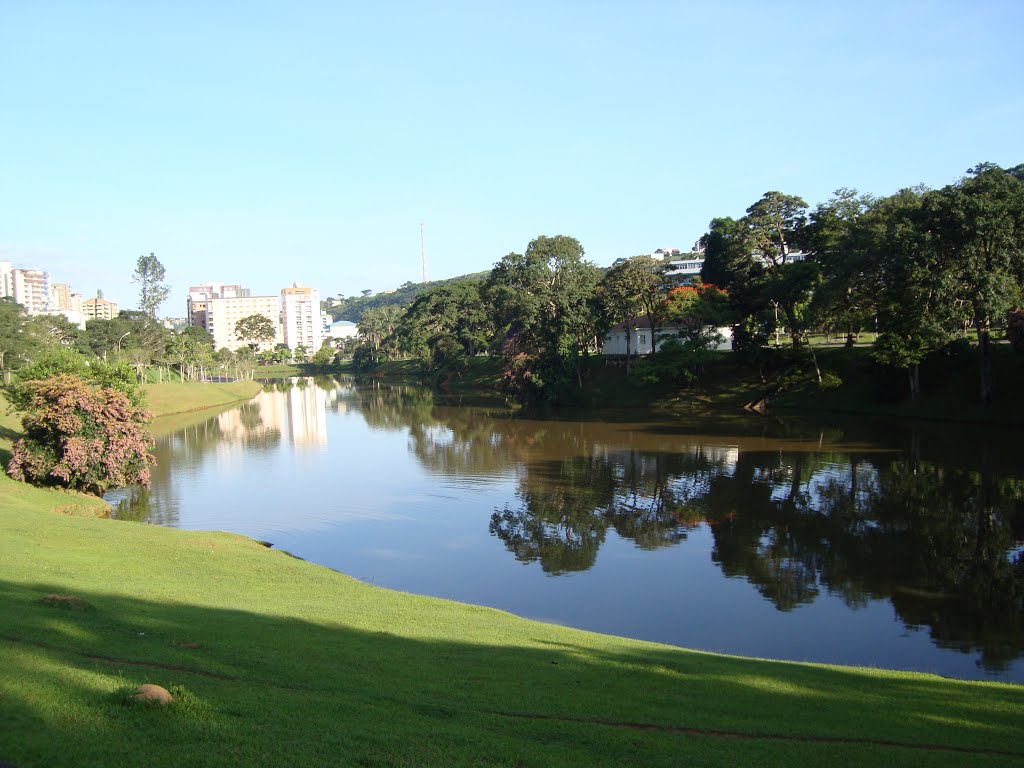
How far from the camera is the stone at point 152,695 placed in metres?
8.79

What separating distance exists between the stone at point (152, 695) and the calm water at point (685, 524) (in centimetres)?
1248

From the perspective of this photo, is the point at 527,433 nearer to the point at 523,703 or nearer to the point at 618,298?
the point at 618,298

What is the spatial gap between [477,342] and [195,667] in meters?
100

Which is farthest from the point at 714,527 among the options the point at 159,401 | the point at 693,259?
the point at 693,259

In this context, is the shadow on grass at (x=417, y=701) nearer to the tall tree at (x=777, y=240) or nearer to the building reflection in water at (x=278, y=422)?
the building reflection in water at (x=278, y=422)

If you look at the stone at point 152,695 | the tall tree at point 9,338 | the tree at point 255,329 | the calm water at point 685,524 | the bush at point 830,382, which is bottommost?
the calm water at point 685,524

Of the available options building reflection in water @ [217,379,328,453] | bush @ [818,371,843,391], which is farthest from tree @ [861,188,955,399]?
building reflection in water @ [217,379,328,453]

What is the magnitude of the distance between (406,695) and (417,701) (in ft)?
1.14

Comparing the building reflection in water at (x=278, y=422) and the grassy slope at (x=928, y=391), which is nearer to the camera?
the grassy slope at (x=928, y=391)

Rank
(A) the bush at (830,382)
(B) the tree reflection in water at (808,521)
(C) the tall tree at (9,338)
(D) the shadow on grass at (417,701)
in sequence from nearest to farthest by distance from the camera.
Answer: (D) the shadow on grass at (417,701), (B) the tree reflection in water at (808,521), (A) the bush at (830,382), (C) the tall tree at (9,338)

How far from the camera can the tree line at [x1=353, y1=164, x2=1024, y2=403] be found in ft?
155

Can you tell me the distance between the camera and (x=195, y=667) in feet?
36.3

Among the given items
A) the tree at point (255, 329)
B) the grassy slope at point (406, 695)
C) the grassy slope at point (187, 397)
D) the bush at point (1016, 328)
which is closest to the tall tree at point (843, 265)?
the bush at point (1016, 328)

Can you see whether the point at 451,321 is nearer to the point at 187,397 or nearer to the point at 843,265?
the point at 187,397
